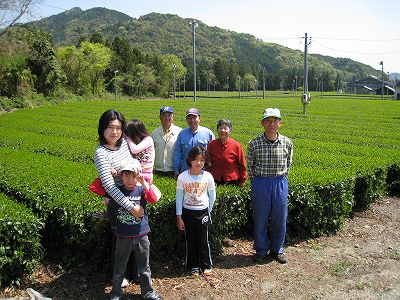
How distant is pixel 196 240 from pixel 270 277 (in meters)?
1.16

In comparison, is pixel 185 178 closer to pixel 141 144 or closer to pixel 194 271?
pixel 141 144

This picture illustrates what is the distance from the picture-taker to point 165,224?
5.79 meters

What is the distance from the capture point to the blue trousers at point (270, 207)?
5.96 m

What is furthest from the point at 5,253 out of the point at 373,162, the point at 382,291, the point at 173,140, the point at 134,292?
the point at 373,162

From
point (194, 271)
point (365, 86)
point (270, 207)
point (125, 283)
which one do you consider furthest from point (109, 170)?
point (365, 86)

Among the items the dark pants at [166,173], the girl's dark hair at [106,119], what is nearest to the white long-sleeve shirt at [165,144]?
the dark pants at [166,173]

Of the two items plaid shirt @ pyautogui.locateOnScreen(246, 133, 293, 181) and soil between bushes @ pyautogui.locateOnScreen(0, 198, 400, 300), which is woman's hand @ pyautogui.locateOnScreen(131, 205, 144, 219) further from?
plaid shirt @ pyautogui.locateOnScreen(246, 133, 293, 181)

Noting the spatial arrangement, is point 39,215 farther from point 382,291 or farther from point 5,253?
point 382,291

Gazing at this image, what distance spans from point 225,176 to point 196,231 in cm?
139

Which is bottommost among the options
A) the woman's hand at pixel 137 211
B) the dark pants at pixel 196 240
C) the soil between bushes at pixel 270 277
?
the soil between bushes at pixel 270 277

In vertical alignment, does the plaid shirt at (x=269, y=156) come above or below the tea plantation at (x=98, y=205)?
above

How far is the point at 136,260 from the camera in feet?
16.3

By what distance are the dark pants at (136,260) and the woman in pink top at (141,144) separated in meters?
0.80

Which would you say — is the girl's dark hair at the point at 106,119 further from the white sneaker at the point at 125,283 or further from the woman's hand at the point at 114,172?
the white sneaker at the point at 125,283
